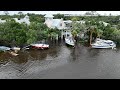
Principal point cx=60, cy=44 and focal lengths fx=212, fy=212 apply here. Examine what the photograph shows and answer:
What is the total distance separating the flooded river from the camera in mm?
3734

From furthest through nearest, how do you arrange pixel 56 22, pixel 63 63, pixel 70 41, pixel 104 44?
pixel 56 22
pixel 104 44
pixel 70 41
pixel 63 63

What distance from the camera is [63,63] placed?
14.1ft

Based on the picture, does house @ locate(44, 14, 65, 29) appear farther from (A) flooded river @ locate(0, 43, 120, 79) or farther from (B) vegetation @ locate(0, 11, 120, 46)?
(A) flooded river @ locate(0, 43, 120, 79)

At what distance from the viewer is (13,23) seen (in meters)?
4.28

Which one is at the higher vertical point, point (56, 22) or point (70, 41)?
point (56, 22)

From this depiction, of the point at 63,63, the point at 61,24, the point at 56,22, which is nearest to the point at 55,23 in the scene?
the point at 56,22

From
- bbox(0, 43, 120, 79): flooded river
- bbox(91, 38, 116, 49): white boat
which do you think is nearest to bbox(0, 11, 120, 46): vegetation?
bbox(91, 38, 116, 49): white boat

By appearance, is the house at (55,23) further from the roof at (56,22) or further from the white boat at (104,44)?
the white boat at (104,44)

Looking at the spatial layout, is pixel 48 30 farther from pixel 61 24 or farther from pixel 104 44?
pixel 104 44

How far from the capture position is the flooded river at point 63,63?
373 cm

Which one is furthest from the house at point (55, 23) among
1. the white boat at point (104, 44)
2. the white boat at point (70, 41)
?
the white boat at point (104, 44)

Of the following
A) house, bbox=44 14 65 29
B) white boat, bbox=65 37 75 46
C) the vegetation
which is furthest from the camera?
house, bbox=44 14 65 29

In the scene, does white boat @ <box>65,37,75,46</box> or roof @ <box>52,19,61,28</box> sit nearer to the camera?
white boat @ <box>65,37,75,46</box>
